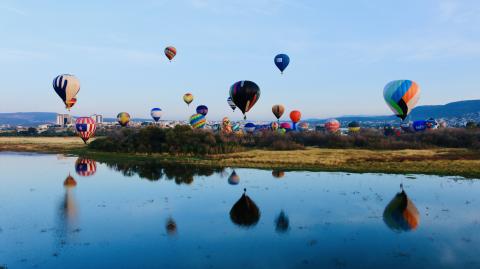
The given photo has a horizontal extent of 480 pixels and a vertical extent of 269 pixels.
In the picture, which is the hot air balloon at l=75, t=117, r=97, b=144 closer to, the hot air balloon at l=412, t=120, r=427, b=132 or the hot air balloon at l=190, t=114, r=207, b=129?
the hot air balloon at l=190, t=114, r=207, b=129

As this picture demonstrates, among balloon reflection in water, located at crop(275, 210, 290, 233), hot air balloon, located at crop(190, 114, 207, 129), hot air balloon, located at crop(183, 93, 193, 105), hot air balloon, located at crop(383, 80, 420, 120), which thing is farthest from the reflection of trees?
hot air balloon, located at crop(183, 93, 193, 105)

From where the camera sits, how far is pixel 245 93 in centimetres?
4306

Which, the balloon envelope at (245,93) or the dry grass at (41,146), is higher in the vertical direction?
the balloon envelope at (245,93)

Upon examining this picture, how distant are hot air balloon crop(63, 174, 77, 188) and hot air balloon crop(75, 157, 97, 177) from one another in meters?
1.85

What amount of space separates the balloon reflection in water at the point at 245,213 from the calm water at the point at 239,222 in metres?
0.05

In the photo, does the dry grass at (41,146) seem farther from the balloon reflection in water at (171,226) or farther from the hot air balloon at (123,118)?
the balloon reflection in water at (171,226)

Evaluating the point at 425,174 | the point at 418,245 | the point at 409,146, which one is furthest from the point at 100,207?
the point at 409,146

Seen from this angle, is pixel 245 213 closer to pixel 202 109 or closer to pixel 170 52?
A: pixel 170 52

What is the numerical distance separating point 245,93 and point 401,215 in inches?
1031

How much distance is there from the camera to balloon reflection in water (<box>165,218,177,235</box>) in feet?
54.0

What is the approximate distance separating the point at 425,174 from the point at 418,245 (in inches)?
769

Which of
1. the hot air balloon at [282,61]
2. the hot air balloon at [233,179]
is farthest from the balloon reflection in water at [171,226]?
the hot air balloon at [282,61]

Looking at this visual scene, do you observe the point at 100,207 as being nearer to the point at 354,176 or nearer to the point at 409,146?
the point at 354,176

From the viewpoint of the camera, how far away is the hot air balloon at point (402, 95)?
4066 cm
